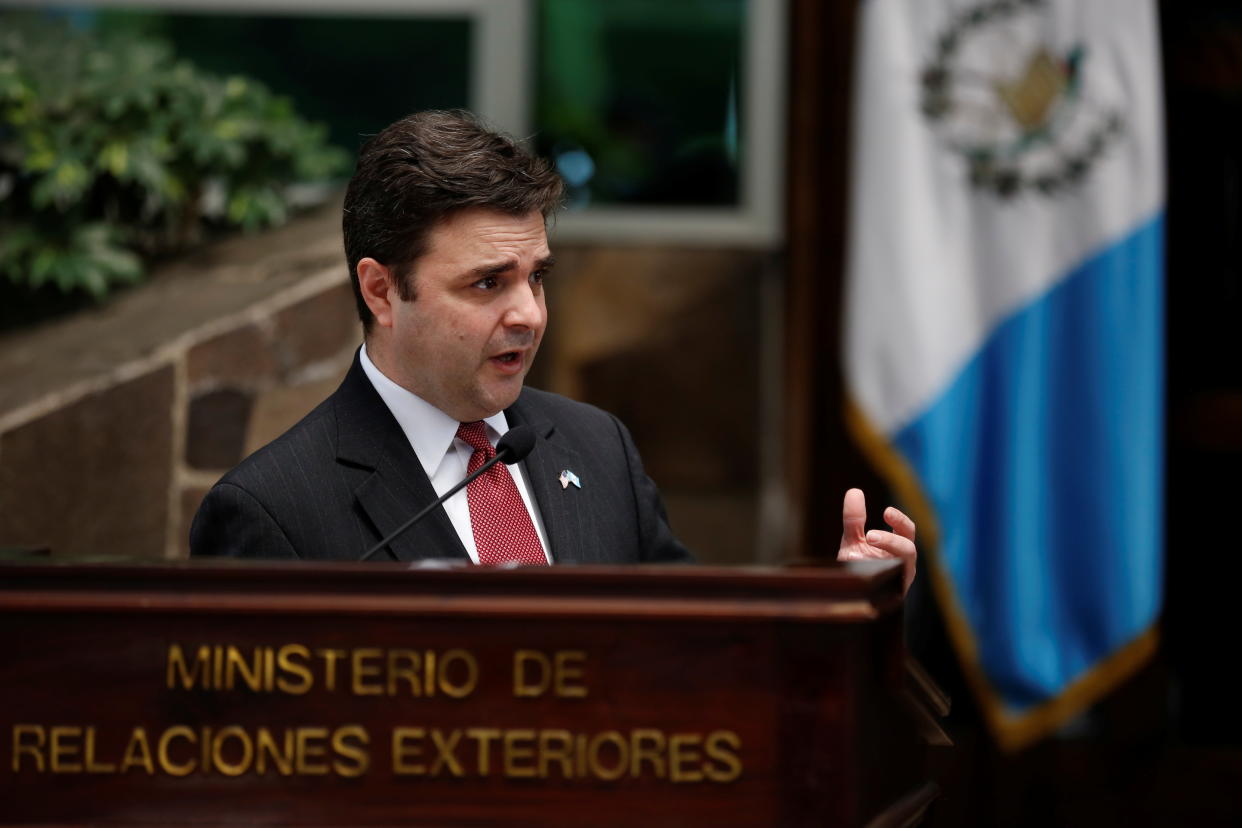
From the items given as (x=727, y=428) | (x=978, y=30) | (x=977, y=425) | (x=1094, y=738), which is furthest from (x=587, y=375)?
(x=1094, y=738)

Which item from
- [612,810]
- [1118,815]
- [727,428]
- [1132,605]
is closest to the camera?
[612,810]

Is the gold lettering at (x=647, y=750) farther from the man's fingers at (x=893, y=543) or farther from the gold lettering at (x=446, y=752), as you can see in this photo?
the man's fingers at (x=893, y=543)

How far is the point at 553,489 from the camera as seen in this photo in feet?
7.53

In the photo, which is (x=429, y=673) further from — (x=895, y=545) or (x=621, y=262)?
(x=621, y=262)

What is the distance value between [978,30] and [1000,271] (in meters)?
0.63

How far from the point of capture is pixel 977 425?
4156mm

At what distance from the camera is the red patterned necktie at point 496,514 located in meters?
2.14

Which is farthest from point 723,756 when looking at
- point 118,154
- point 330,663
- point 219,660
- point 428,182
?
A: point 118,154

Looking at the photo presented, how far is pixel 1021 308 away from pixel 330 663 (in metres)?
2.89

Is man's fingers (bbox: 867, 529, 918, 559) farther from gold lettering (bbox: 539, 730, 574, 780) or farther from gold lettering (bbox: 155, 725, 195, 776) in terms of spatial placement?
gold lettering (bbox: 155, 725, 195, 776)

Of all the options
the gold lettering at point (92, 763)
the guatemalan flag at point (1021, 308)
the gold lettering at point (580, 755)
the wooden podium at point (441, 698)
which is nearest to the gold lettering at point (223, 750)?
the wooden podium at point (441, 698)

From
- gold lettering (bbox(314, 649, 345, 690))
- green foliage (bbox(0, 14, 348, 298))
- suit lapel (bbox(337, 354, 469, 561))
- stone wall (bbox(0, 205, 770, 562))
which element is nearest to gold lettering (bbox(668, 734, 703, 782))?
gold lettering (bbox(314, 649, 345, 690))

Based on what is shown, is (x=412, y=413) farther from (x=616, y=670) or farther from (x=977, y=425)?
(x=977, y=425)

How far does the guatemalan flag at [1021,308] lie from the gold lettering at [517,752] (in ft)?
8.68
